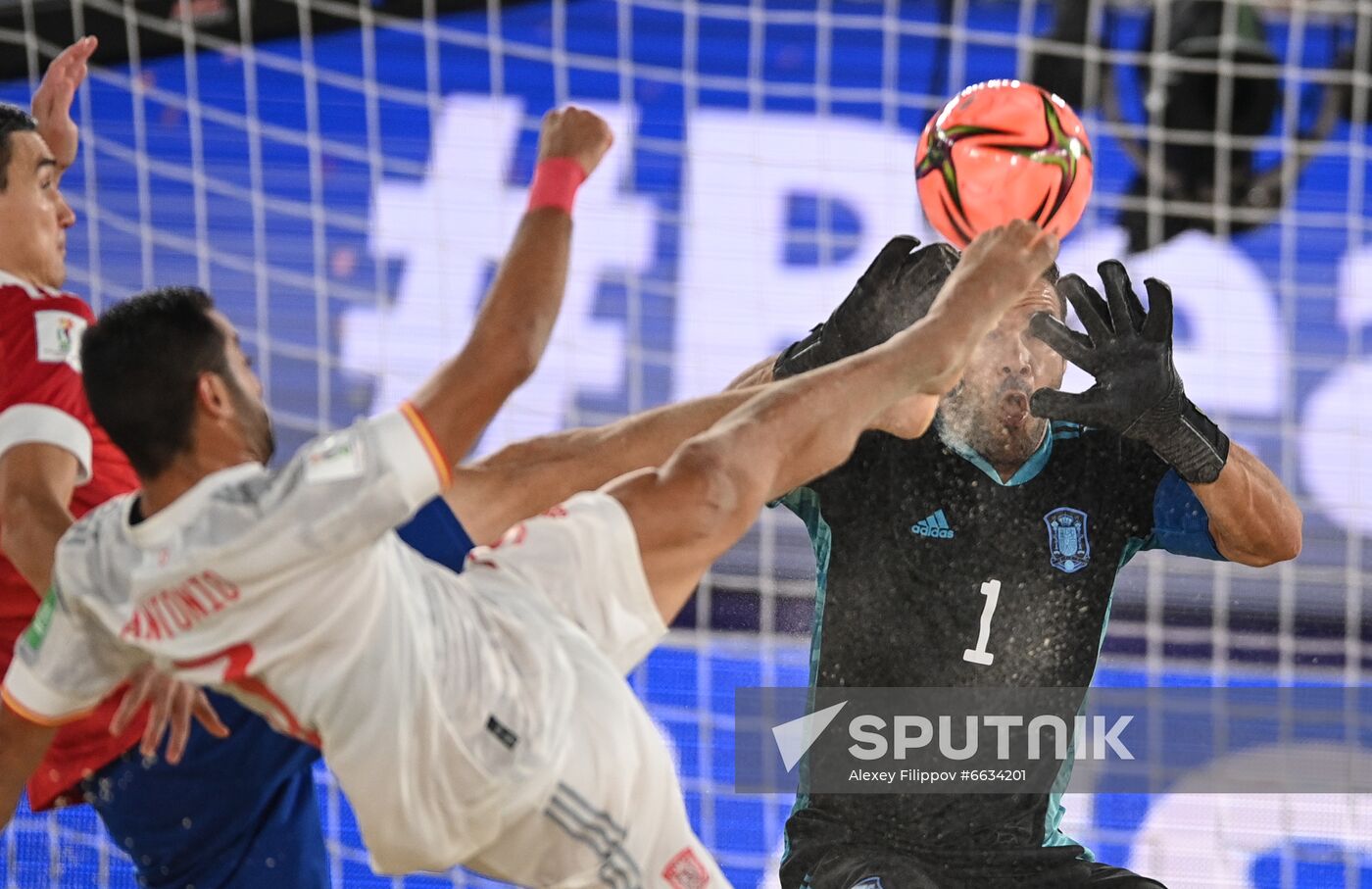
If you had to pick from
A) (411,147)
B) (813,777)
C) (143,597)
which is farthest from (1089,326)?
(411,147)

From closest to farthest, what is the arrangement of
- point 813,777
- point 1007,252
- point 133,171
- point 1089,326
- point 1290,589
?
point 1007,252, point 1089,326, point 813,777, point 1290,589, point 133,171

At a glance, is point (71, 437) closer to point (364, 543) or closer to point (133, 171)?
point (364, 543)

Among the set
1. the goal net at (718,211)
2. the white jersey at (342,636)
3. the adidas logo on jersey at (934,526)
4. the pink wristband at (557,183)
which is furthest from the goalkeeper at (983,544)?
the goal net at (718,211)

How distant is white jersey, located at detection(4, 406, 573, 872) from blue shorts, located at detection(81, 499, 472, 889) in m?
0.76

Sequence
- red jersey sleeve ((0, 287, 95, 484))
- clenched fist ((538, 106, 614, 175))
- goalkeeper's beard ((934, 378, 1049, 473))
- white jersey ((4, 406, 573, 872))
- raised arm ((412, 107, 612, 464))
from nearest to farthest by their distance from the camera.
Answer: white jersey ((4, 406, 573, 872)) → raised arm ((412, 107, 612, 464)) → clenched fist ((538, 106, 614, 175)) → red jersey sleeve ((0, 287, 95, 484)) → goalkeeper's beard ((934, 378, 1049, 473))

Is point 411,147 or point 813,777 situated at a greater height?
point 411,147

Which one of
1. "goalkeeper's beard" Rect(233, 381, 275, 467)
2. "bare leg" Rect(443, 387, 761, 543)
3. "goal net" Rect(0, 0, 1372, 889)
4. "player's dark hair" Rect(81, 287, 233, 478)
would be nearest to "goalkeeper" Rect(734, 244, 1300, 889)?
"bare leg" Rect(443, 387, 761, 543)

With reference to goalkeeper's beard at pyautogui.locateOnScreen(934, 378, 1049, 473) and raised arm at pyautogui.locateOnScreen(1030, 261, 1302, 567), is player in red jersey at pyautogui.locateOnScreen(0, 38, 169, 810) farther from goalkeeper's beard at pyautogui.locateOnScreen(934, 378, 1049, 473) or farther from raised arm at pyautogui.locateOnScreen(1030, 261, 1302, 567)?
raised arm at pyautogui.locateOnScreen(1030, 261, 1302, 567)

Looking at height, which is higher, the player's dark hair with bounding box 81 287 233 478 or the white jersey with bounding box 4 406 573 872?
the player's dark hair with bounding box 81 287 233 478

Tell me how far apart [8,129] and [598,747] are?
2197mm

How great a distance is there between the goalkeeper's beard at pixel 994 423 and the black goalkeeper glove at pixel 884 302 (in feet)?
0.79

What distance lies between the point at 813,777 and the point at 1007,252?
1.28m

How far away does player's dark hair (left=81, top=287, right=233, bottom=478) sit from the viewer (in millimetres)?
→ 2662

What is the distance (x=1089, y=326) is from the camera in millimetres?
3535
